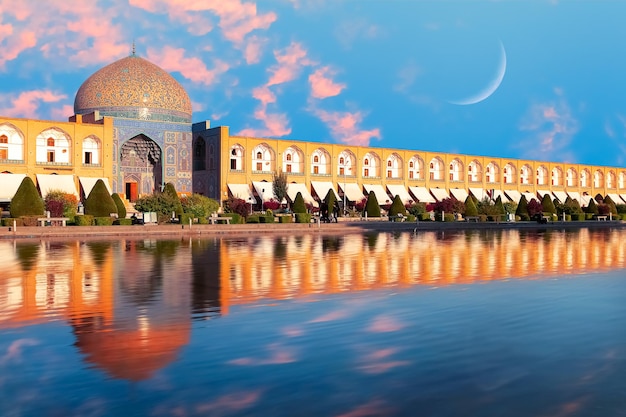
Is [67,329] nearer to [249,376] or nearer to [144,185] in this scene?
[249,376]

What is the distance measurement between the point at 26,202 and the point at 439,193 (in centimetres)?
3257

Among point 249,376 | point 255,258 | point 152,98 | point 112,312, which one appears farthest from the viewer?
point 152,98

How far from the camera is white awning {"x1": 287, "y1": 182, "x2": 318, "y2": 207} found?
4659 cm

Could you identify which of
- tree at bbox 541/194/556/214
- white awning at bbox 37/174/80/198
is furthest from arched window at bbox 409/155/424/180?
white awning at bbox 37/174/80/198

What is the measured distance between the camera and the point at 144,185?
44625 mm

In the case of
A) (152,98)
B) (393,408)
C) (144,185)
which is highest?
(152,98)

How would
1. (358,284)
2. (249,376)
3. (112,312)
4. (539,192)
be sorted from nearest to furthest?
(249,376) < (112,312) < (358,284) < (539,192)

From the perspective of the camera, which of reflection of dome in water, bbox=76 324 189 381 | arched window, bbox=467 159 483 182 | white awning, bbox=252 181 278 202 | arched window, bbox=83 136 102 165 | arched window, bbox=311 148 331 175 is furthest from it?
arched window, bbox=467 159 483 182

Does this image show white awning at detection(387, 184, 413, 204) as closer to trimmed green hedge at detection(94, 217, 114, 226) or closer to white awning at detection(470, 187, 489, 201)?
white awning at detection(470, 187, 489, 201)

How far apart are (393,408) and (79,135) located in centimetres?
3893

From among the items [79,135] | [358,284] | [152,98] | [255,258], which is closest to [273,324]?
[358,284]

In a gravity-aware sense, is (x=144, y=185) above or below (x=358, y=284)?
above

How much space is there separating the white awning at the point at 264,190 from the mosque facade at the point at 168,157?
69 millimetres

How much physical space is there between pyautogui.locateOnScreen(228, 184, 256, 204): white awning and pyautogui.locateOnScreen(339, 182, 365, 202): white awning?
7.11 m
